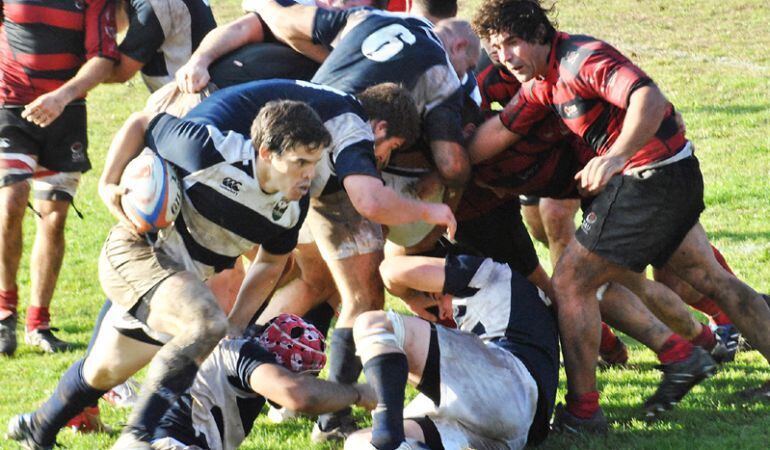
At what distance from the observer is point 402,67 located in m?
5.64

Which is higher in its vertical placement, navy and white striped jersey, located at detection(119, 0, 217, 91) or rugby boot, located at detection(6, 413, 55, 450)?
navy and white striped jersey, located at detection(119, 0, 217, 91)

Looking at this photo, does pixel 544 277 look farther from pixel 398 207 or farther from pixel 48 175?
pixel 48 175

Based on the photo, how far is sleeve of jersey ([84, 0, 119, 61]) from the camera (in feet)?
23.7

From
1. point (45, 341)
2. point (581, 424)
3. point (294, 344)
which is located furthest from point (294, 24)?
point (45, 341)

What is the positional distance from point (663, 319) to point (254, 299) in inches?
86.4

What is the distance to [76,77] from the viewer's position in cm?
716

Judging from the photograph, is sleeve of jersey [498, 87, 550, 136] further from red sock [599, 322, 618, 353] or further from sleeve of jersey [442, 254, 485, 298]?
red sock [599, 322, 618, 353]

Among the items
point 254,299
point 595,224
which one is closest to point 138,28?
point 254,299

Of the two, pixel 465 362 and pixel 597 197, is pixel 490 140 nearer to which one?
pixel 597 197

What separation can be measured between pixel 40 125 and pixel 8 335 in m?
1.26

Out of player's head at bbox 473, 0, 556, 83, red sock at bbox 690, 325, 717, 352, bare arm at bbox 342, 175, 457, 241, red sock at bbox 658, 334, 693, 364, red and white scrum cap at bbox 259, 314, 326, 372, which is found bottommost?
red sock at bbox 690, 325, 717, 352

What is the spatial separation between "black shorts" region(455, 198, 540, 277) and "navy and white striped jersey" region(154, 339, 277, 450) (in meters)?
1.87

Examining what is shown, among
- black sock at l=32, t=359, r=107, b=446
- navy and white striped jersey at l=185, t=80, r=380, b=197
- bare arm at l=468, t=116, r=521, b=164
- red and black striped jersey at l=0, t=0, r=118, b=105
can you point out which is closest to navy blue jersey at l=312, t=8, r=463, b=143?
bare arm at l=468, t=116, r=521, b=164

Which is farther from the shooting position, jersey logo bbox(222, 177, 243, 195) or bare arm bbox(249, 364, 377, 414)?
jersey logo bbox(222, 177, 243, 195)
